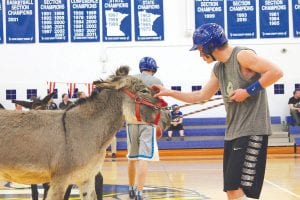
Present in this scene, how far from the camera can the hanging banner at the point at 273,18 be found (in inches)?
878

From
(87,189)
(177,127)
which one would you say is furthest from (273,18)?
(87,189)

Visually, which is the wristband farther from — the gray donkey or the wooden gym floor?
the wooden gym floor

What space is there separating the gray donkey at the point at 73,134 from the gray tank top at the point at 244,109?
0.77 m

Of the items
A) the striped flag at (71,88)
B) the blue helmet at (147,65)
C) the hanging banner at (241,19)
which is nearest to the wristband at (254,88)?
the blue helmet at (147,65)

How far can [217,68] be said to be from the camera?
5.45 m

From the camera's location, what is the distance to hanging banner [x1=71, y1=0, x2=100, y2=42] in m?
22.1

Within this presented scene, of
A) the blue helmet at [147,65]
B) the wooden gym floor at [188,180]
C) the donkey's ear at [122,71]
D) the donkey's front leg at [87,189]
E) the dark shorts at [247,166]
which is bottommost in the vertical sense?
the wooden gym floor at [188,180]

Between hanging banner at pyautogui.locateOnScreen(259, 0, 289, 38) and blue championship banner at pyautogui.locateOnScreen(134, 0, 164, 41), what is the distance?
13.8 ft

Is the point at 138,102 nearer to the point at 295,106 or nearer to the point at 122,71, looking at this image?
the point at 122,71

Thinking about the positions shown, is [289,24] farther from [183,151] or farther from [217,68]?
[217,68]

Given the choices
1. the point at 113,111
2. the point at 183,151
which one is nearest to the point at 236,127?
the point at 113,111

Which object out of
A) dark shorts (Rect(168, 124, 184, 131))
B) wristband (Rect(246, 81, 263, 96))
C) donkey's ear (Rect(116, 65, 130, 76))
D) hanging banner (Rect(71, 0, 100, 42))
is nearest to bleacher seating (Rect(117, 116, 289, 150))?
dark shorts (Rect(168, 124, 184, 131))

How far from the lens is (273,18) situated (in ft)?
73.4

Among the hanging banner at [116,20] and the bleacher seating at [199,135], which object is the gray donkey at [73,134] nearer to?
the bleacher seating at [199,135]
